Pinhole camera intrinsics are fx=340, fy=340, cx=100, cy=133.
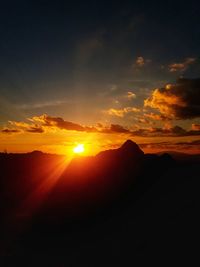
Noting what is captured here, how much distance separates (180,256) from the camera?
38.2ft

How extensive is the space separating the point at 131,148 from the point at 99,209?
4084 mm

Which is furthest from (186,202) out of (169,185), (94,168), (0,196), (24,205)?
(0,196)

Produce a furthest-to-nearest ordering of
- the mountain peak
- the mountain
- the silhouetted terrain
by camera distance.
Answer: the mountain peak < the mountain < the silhouetted terrain

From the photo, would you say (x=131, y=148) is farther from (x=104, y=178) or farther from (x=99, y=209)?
(x=99, y=209)

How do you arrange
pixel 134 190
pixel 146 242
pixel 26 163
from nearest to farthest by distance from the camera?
pixel 146 242 < pixel 134 190 < pixel 26 163

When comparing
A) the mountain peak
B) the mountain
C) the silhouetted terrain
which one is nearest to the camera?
the silhouetted terrain

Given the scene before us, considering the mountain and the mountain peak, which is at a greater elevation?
the mountain peak

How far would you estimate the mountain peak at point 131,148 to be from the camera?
19.0 meters

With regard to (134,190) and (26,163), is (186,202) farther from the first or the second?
(26,163)

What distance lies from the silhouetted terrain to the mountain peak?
0.18 ft

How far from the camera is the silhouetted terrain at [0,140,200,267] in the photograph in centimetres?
1283

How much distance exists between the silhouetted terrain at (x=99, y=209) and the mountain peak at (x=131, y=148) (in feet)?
0.18

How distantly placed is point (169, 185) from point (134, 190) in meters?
1.86

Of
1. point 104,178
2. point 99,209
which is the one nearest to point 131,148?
point 104,178
